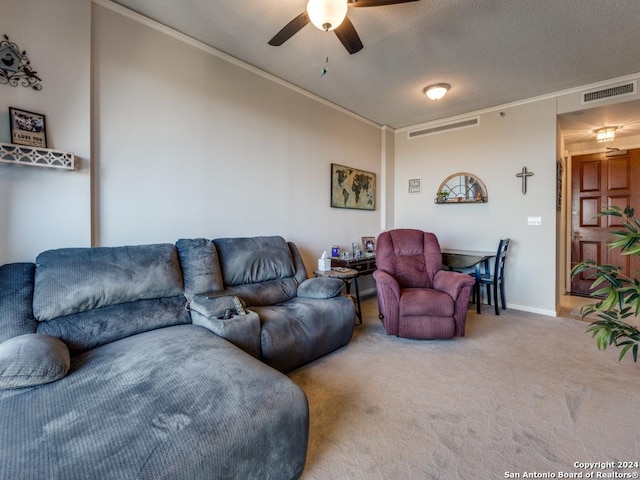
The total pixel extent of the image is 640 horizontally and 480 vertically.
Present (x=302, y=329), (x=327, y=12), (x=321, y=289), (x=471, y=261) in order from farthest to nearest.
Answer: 1. (x=471, y=261)
2. (x=321, y=289)
3. (x=302, y=329)
4. (x=327, y=12)

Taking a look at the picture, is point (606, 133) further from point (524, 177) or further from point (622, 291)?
point (622, 291)

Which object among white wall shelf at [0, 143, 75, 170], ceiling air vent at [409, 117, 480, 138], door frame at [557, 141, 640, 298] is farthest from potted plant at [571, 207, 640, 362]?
door frame at [557, 141, 640, 298]

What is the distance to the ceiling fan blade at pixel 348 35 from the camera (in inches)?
76.7

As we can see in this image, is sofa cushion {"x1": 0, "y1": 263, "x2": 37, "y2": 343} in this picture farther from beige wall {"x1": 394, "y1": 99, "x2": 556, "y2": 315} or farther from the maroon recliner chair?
beige wall {"x1": 394, "y1": 99, "x2": 556, "y2": 315}

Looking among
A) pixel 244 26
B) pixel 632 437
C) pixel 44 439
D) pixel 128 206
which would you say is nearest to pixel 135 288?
pixel 128 206

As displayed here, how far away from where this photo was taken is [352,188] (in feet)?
14.4

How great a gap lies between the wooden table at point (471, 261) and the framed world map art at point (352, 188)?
141cm

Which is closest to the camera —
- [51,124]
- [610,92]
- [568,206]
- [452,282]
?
[51,124]

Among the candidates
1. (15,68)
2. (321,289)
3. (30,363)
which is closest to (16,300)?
(30,363)

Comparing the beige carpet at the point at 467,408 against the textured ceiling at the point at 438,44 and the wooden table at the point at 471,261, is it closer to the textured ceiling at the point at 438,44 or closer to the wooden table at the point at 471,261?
the wooden table at the point at 471,261

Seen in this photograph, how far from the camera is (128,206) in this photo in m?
2.36

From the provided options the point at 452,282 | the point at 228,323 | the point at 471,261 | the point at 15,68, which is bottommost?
the point at 228,323

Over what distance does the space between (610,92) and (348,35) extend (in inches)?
135

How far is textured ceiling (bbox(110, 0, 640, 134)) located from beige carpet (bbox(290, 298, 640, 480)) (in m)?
2.81
